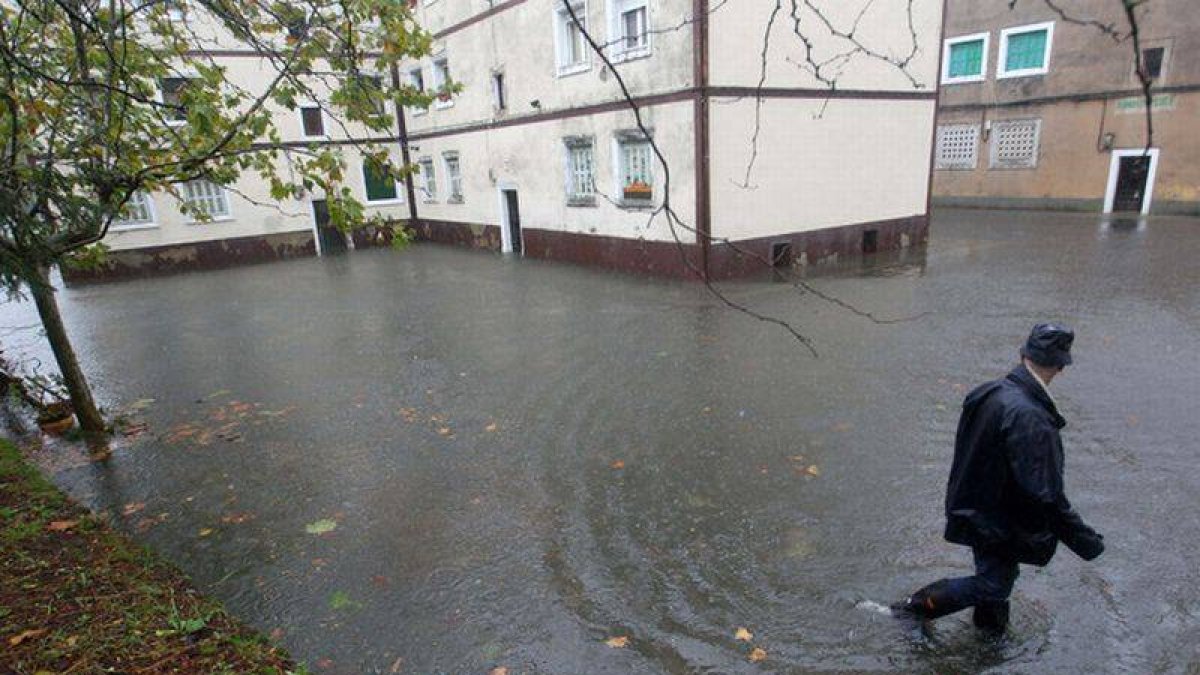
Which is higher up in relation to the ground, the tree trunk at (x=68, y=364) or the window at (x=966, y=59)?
the window at (x=966, y=59)

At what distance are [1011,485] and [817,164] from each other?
43.4ft

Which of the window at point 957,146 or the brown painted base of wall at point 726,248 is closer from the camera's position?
the brown painted base of wall at point 726,248

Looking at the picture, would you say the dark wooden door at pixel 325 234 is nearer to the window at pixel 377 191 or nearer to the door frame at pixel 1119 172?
the window at pixel 377 191

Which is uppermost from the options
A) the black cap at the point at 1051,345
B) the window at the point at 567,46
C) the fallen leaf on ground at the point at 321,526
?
the window at the point at 567,46

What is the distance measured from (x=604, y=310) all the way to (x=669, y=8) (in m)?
6.36

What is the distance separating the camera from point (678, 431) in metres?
6.92

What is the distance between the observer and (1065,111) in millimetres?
23297

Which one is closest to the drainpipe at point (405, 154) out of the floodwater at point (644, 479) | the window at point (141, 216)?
the window at point (141, 216)

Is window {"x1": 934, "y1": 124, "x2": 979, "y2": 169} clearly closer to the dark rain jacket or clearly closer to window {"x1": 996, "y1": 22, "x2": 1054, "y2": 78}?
window {"x1": 996, "y1": 22, "x2": 1054, "y2": 78}

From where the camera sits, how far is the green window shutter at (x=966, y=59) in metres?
25.3

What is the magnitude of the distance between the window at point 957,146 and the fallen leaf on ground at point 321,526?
27832 millimetres

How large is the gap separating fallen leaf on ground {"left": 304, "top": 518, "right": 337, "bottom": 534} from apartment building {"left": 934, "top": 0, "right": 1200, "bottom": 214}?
22.9 m

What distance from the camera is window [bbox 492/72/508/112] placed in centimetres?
1980

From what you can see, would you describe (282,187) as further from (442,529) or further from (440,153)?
(440,153)
